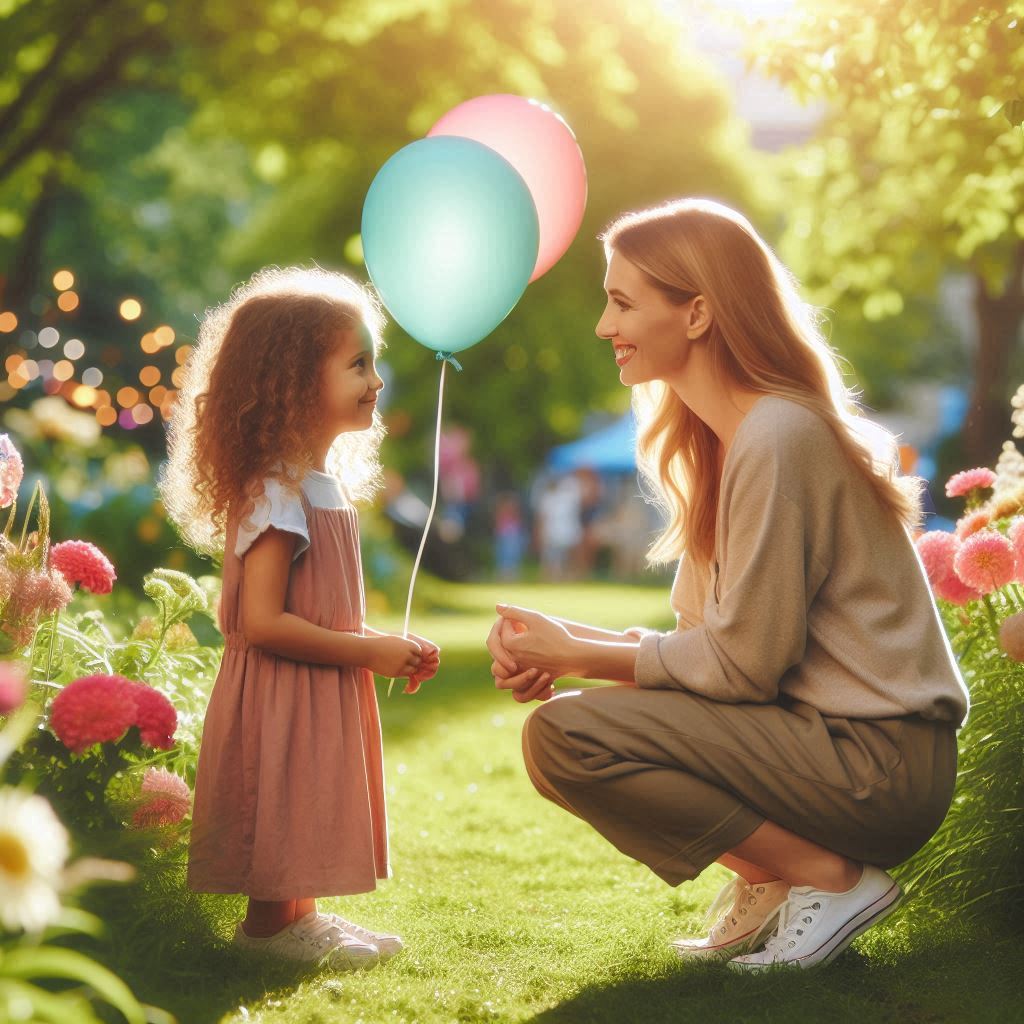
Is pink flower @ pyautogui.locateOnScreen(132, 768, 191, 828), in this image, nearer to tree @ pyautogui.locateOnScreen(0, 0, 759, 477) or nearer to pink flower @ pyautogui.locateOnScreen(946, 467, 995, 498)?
pink flower @ pyautogui.locateOnScreen(946, 467, 995, 498)

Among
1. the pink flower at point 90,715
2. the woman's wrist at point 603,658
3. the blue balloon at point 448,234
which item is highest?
the blue balloon at point 448,234

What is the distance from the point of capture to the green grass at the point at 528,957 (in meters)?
2.59

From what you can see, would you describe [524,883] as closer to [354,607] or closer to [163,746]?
[354,607]

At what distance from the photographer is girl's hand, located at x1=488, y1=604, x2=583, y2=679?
116 inches

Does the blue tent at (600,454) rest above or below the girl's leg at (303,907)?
below

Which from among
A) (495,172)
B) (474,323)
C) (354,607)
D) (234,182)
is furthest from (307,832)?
(234,182)

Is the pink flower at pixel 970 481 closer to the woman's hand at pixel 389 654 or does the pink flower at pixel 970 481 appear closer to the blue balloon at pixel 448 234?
the blue balloon at pixel 448 234

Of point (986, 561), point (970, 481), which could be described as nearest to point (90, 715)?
point (986, 561)

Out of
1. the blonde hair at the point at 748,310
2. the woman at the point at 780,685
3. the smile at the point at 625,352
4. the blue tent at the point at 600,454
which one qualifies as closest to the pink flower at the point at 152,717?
the woman at the point at 780,685

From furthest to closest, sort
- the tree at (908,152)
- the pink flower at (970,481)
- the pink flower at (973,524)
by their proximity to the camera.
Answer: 1. the tree at (908,152)
2. the pink flower at (970,481)
3. the pink flower at (973,524)

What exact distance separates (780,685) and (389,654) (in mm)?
836

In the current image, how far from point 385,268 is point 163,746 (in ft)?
4.93

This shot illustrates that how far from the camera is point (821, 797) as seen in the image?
2.73 meters

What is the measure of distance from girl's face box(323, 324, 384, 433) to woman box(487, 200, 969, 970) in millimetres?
596
